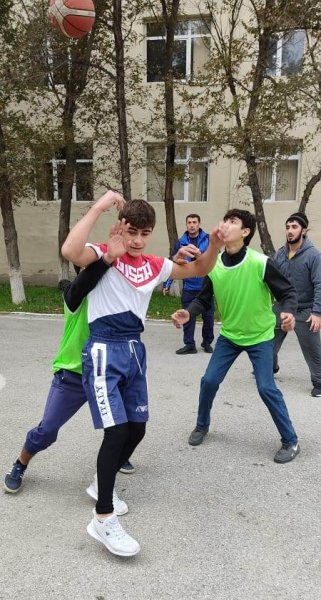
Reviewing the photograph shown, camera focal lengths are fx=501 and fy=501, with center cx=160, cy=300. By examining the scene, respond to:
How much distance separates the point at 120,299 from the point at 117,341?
22 centimetres

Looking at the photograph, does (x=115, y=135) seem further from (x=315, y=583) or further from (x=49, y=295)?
(x=315, y=583)

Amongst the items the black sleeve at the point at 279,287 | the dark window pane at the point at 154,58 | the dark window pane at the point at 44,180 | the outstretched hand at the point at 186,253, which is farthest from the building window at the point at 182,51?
the outstretched hand at the point at 186,253

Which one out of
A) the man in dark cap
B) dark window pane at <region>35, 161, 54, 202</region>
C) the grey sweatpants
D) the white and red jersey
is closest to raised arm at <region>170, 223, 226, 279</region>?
the white and red jersey

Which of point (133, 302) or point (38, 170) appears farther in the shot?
point (38, 170)

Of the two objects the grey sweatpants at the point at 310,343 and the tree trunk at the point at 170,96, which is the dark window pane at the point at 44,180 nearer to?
the tree trunk at the point at 170,96

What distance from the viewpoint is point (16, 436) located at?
159 inches

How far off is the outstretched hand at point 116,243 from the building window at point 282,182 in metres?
11.4

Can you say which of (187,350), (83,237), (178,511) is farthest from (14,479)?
(187,350)

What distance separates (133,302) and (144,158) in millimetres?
10980

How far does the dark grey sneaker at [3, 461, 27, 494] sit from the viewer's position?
3.15 meters

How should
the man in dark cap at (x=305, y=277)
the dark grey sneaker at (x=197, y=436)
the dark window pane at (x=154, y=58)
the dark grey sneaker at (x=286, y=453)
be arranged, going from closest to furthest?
the dark grey sneaker at (x=286, y=453) → the dark grey sneaker at (x=197, y=436) → the man in dark cap at (x=305, y=277) → the dark window pane at (x=154, y=58)

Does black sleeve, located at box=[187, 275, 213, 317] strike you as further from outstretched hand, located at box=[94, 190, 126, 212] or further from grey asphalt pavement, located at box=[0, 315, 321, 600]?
outstretched hand, located at box=[94, 190, 126, 212]

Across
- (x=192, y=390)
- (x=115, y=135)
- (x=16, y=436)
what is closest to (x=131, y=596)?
(x=16, y=436)

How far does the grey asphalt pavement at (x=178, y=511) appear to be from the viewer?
7.84 ft
